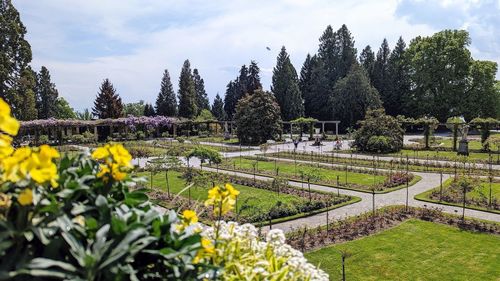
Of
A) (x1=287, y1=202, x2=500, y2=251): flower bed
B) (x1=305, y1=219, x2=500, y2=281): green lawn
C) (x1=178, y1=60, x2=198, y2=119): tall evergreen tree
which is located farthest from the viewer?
(x1=178, y1=60, x2=198, y2=119): tall evergreen tree

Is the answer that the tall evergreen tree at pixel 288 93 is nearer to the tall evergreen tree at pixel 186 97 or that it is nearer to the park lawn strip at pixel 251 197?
the tall evergreen tree at pixel 186 97

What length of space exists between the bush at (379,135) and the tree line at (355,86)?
13.8m

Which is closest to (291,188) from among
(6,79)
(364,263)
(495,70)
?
(364,263)

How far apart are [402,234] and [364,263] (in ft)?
8.00

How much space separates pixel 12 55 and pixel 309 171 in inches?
1132

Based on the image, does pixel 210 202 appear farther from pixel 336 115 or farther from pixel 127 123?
pixel 336 115

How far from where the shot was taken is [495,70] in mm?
44000

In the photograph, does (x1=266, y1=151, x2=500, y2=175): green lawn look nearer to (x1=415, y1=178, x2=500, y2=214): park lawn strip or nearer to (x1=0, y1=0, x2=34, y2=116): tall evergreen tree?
(x1=415, y1=178, x2=500, y2=214): park lawn strip

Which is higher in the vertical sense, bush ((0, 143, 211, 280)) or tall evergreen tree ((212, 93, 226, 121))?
tall evergreen tree ((212, 93, 226, 121))

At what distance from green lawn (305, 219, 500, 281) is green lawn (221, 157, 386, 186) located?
5355 mm

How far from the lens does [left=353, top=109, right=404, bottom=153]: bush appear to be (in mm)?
28558

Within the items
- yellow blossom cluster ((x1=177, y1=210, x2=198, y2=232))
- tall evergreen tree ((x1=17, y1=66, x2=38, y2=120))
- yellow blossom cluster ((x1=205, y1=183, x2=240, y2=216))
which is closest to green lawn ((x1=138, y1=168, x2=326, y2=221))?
yellow blossom cluster ((x1=205, y1=183, x2=240, y2=216))

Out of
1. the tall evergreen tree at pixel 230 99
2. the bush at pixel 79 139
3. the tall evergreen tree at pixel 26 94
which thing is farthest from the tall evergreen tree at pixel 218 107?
the tall evergreen tree at pixel 26 94

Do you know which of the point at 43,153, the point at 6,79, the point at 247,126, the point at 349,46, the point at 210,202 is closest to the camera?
the point at 43,153
